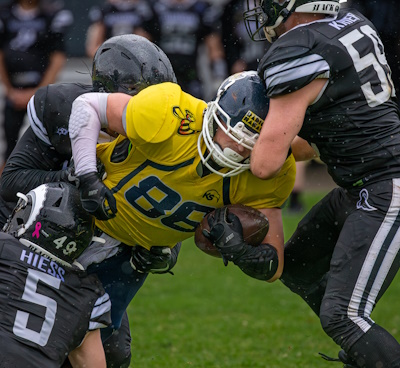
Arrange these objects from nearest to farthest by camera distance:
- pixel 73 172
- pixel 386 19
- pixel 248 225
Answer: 1. pixel 248 225
2. pixel 73 172
3. pixel 386 19

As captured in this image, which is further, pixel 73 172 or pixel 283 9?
pixel 73 172

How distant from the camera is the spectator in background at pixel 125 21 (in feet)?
31.3

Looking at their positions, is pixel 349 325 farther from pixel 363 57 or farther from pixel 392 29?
pixel 392 29

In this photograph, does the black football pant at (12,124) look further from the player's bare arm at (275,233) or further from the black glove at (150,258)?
the player's bare arm at (275,233)

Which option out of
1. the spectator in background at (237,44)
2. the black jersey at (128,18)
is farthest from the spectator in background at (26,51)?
the spectator in background at (237,44)

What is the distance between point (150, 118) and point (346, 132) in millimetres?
817

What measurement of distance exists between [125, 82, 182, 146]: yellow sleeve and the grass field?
184cm

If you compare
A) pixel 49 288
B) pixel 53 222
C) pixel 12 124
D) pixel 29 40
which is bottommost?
pixel 12 124

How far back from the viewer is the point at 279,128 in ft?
11.2

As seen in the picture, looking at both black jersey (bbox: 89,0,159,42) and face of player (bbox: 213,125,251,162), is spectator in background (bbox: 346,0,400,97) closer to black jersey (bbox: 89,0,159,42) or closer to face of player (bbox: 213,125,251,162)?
black jersey (bbox: 89,0,159,42)

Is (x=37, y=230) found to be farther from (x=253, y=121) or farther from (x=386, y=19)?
(x=386, y=19)

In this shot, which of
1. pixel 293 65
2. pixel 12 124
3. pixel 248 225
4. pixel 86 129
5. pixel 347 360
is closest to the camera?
pixel 293 65

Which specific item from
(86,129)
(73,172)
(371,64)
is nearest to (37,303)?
(73,172)

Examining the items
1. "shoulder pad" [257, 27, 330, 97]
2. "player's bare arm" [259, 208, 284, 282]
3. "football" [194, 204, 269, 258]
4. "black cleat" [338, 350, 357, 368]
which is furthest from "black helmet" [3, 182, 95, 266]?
"black cleat" [338, 350, 357, 368]
